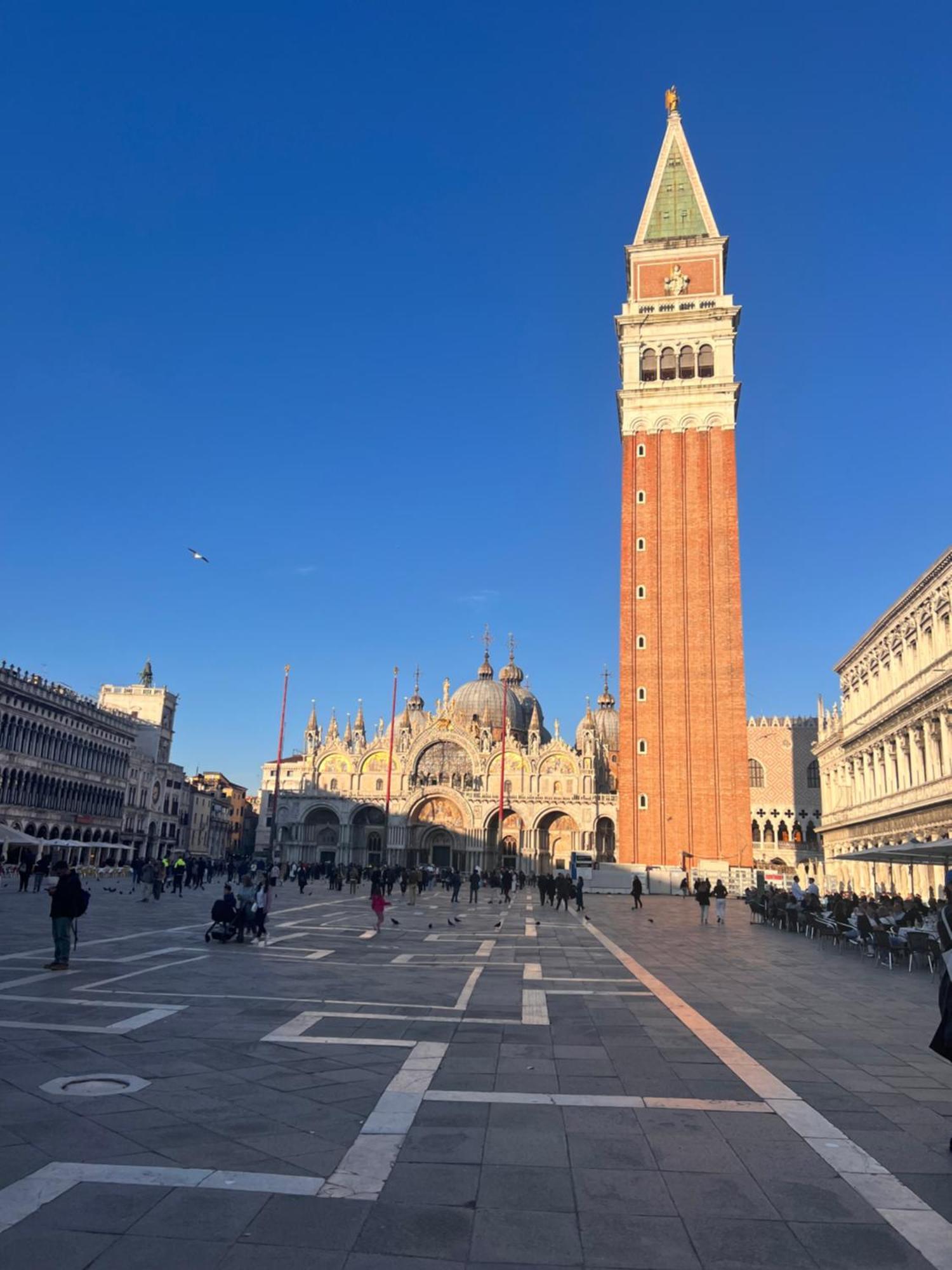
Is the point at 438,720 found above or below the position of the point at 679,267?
below

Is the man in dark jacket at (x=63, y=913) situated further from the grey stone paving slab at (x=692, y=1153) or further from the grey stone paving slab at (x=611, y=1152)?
the grey stone paving slab at (x=692, y=1153)

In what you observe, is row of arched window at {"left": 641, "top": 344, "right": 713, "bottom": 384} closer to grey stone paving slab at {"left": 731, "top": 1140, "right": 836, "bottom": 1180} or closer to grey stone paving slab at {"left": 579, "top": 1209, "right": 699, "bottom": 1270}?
grey stone paving slab at {"left": 731, "top": 1140, "right": 836, "bottom": 1180}

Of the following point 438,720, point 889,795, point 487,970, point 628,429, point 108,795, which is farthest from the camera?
point 438,720

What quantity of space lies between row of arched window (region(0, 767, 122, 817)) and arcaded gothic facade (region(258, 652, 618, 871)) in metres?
14.5

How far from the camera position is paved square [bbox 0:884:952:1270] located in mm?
3879

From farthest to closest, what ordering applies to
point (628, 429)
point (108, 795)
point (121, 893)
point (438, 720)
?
1. point (438, 720)
2. point (108, 795)
3. point (628, 429)
4. point (121, 893)

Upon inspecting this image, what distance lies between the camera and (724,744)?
52.6 metres

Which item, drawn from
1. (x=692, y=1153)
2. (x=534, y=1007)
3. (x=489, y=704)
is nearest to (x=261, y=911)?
(x=534, y=1007)

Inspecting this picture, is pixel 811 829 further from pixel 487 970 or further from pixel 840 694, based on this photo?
pixel 487 970

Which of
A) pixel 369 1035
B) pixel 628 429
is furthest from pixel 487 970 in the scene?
pixel 628 429

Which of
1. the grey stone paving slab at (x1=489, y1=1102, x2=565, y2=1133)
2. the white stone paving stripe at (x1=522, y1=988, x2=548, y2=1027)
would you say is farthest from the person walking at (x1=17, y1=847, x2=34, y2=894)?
the grey stone paving slab at (x1=489, y1=1102, x2=565, y2=1133)

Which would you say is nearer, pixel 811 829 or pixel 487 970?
pixel 487 970

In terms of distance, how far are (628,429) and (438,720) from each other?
29.2 metres

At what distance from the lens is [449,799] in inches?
2857
